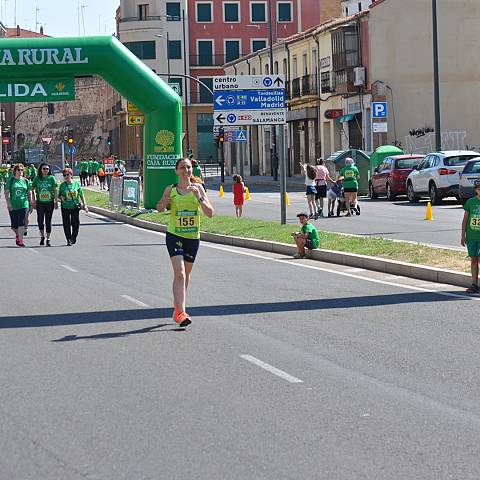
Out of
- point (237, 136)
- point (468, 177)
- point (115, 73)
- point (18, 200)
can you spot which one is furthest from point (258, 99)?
point (237, 136)

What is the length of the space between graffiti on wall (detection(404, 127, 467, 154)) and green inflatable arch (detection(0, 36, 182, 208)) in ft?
66.0

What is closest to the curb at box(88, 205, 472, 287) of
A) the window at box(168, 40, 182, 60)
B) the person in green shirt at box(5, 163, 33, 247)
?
the person in green shirt at box(5, 163, 33, 247)

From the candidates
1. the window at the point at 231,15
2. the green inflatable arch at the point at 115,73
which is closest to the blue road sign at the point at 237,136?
the green inflatable arch at the point at 115,73

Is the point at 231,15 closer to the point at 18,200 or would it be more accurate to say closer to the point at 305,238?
the point at 18,200

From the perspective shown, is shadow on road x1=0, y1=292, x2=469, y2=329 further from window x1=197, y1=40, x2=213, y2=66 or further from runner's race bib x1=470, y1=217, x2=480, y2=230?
window x1=197, y1=40, x2=213, y2=66

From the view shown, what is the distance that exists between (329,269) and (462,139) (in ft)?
124

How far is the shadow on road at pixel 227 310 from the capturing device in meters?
13.4

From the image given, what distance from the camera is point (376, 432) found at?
7473mm

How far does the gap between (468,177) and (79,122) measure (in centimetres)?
11450

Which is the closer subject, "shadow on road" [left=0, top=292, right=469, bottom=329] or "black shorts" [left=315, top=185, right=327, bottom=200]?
"shadow on road" [left=0, top=292, right=469, bottom=329]

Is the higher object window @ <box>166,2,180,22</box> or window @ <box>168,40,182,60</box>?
window @ <box>166,2,180,22</box>

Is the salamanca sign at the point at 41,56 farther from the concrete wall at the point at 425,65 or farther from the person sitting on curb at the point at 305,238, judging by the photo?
the concrete wall at the point at 425,65

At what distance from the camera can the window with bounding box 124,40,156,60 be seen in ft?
330

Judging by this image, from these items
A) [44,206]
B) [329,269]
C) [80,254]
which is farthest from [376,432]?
[44,206]
